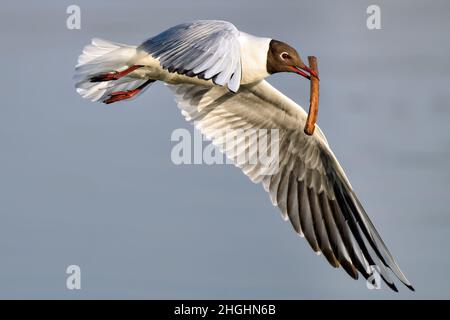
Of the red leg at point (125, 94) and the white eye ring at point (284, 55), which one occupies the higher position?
the white eye ring at point (284, 55)

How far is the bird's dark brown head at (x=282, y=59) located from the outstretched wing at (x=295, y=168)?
18.5 inches

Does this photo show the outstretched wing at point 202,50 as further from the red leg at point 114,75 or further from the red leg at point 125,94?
the red leg at point 125,94

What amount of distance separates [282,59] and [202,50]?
3.47 feet

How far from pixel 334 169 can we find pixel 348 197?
204 mm

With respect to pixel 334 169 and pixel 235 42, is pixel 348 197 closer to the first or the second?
pixel 334 169

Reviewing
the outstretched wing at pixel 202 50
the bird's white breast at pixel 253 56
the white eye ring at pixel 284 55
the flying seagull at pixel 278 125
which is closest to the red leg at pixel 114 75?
the flying seagull at pixel 278 125

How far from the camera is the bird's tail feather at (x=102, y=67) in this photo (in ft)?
20.7

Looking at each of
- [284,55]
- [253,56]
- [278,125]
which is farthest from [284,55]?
[278,125]

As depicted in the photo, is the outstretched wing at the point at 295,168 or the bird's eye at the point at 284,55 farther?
the outstretched wing at the point at 295,168

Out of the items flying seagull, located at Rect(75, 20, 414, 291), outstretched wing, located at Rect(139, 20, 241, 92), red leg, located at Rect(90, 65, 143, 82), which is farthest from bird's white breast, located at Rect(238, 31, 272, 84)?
red leg, located at Rect(90, 65, 143, 82)

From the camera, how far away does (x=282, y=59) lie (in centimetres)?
639

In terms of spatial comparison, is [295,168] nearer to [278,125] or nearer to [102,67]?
[278,125]

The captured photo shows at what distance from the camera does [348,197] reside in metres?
7.02

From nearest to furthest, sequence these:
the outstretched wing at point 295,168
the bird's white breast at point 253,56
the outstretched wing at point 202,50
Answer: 1. the outstretched wing at point 202,50
2. the bird's white breast at point 253,56
3. the outstretched wing at point 295,168
